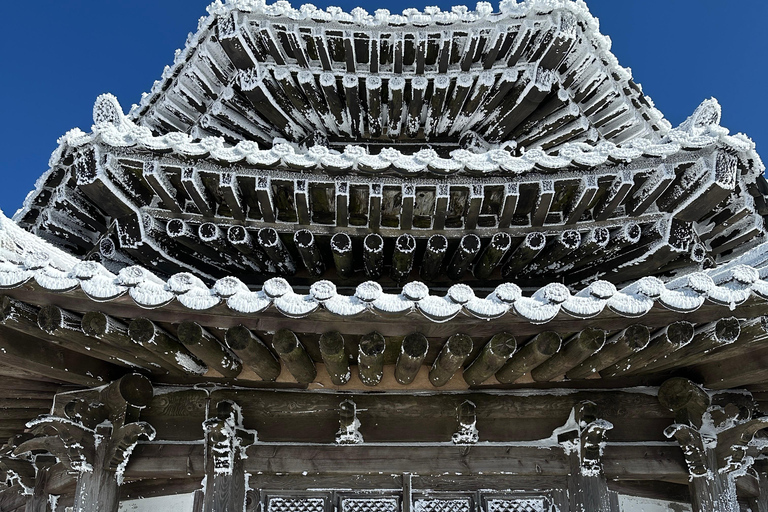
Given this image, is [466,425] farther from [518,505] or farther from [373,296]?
[373,296]

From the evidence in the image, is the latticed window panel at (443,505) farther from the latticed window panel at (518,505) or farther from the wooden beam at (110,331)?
the wooden beam at (110,331)

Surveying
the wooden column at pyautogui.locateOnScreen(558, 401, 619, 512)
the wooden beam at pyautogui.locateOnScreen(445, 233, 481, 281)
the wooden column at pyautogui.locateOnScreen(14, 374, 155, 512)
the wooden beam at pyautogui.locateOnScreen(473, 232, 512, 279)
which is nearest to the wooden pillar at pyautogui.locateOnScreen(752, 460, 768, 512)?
the wooden column at pyautogui.locateOnScreen(558, 401, 619, 512)

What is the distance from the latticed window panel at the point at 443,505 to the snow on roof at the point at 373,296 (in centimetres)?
213

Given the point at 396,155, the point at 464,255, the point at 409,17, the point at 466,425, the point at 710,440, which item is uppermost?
the point at 409,17

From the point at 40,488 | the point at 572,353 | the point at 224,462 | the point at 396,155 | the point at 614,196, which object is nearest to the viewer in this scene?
the point at 572,353

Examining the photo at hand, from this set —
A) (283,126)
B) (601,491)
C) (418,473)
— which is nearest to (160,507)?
(418,473)

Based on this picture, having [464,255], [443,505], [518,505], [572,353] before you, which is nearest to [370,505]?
[443,505]

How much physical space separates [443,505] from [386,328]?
1.91m

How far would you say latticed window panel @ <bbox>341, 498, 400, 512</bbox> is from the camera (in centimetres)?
518

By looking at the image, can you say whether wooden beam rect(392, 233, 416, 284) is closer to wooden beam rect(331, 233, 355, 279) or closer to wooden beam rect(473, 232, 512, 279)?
wooden beam rect(331, 233, 355, 279)

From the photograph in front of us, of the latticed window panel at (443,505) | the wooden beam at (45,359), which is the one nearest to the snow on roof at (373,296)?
the wooden beam at (45,359)

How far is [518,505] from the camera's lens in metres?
5.26

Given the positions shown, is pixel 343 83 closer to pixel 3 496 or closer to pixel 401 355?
pixel 401 355

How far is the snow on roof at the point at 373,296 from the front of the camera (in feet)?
12.5
